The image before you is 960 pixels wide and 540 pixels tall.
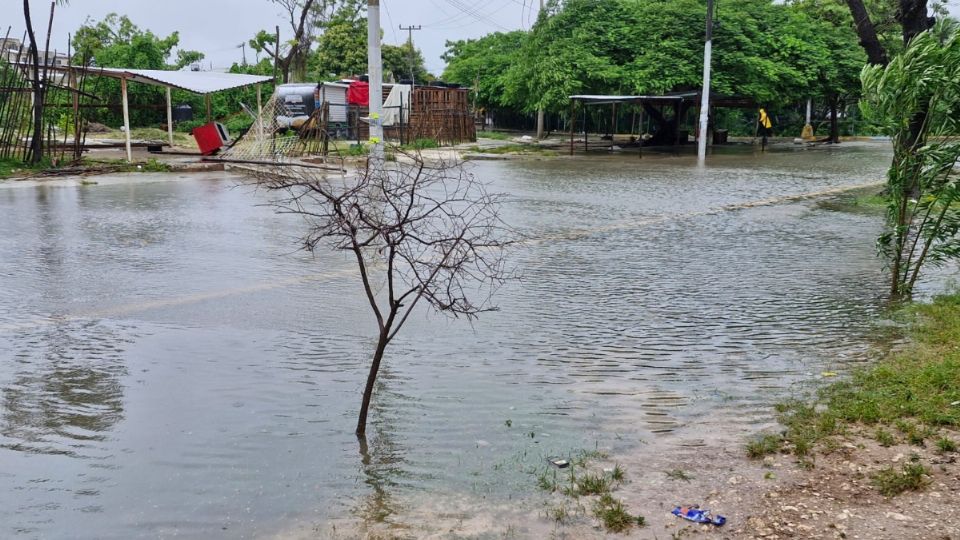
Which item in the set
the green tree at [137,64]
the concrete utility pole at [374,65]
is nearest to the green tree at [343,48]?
the green tree at [137,64]

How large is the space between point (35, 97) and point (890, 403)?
19.5m

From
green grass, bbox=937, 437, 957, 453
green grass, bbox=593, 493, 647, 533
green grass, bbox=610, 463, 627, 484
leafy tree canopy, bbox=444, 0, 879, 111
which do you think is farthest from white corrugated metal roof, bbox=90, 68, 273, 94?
green grass, bbox=937, 437, 957, 453

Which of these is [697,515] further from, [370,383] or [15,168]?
[15,168]

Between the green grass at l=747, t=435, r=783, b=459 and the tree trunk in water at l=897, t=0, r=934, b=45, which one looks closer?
the green grass at l=747, t=435, r=783, b=459

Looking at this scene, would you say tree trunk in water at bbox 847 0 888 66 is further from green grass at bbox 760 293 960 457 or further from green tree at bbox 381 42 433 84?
green tree at bbox 381 42 433 84

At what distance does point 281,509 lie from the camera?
164 inches

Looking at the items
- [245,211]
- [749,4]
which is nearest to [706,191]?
[245,211]

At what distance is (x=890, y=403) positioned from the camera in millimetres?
5105

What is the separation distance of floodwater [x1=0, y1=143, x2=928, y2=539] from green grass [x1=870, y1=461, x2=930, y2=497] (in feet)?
3.10

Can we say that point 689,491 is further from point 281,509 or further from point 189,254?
point 189,254

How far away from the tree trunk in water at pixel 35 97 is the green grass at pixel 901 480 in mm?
19862

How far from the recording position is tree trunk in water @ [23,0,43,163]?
19.7 m

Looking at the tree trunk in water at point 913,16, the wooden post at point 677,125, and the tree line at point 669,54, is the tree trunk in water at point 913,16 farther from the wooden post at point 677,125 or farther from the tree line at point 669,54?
the wooden post at point 677,125

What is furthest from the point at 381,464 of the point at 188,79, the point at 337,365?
the point at 188,79
